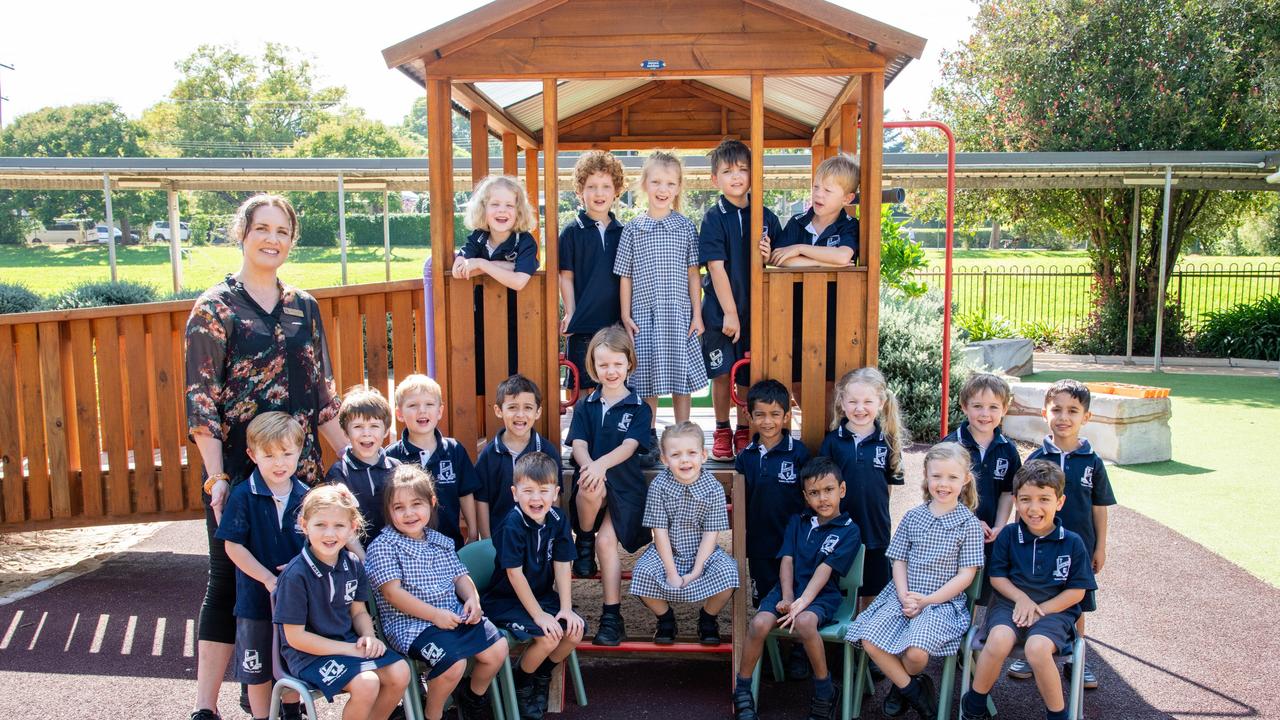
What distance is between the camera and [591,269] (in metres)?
5.12

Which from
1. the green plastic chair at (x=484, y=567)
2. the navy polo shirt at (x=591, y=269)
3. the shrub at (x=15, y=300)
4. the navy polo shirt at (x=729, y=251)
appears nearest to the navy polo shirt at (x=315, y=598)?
the green plastic chair at (x=484, y=567)

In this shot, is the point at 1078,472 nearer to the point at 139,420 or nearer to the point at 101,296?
the point at 139,420

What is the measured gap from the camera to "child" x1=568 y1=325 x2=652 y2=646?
4480 mm

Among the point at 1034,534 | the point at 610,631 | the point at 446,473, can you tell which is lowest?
the point at 610,631

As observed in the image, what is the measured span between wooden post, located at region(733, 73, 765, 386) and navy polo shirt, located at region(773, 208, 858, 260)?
0.25m

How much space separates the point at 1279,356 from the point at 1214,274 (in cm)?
201

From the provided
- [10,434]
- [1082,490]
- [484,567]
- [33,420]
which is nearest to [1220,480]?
[1082,490]

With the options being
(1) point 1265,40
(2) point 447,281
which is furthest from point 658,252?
(1) point 1265,40

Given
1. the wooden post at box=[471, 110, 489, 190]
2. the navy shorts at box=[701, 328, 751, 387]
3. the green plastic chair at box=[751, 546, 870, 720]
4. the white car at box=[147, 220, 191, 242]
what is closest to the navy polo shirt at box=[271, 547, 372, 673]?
the green plastic chair at box=[751, 546, 870, 720]

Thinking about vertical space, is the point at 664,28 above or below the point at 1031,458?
above

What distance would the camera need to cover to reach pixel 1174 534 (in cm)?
646

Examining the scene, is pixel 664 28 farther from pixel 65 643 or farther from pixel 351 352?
pixel 65 643

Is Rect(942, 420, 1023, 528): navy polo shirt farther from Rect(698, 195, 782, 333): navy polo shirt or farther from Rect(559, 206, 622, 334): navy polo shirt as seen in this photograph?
Rect(559, 206, 622, 334): navy polo shirt

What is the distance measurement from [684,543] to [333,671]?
162 cm
